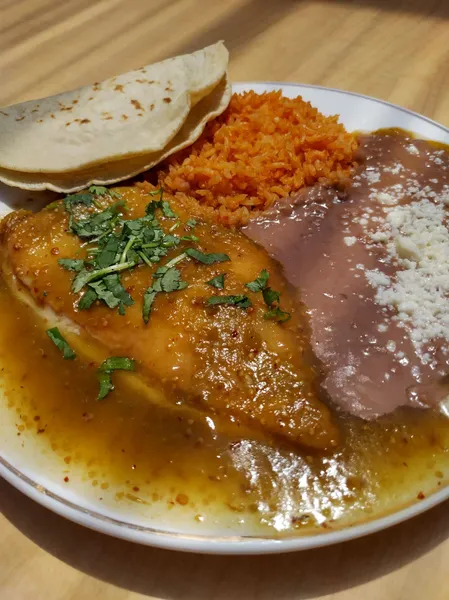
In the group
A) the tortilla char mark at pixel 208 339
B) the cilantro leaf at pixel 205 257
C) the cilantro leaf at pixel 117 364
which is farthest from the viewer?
the cilantro leaf at pixel 205 257

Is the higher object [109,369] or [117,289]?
[117,289]

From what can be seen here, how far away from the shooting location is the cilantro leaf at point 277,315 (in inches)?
71.1

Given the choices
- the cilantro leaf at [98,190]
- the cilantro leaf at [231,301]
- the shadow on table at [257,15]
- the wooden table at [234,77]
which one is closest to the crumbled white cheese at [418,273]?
the cilantro leaf at [231,301]

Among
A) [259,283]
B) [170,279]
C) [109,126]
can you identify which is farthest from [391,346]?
[109,126]

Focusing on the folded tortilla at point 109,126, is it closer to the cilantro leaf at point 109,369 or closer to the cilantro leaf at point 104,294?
the cilantro leaf at point 104,294

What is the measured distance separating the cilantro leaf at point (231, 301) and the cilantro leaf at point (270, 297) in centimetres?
8

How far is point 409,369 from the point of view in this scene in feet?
5.73

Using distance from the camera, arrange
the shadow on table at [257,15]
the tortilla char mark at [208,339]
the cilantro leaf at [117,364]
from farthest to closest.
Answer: the shadow on table at [257,15]
the cilantro leaf at [117,364]
the tortilla char mark at [208,339]

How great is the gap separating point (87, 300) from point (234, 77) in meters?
2.36

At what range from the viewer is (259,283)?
190 centimetres

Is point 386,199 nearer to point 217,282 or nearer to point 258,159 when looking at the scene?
point 258,159

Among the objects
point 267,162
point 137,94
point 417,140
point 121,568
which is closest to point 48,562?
point 121,568

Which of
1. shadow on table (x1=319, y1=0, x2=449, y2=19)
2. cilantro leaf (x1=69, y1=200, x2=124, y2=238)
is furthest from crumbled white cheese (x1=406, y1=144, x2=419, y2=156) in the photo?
shadow on table (x1=319, y1=0, x2=449, y2=19)

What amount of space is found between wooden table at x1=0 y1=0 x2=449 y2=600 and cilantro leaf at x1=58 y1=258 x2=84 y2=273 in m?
0.77
